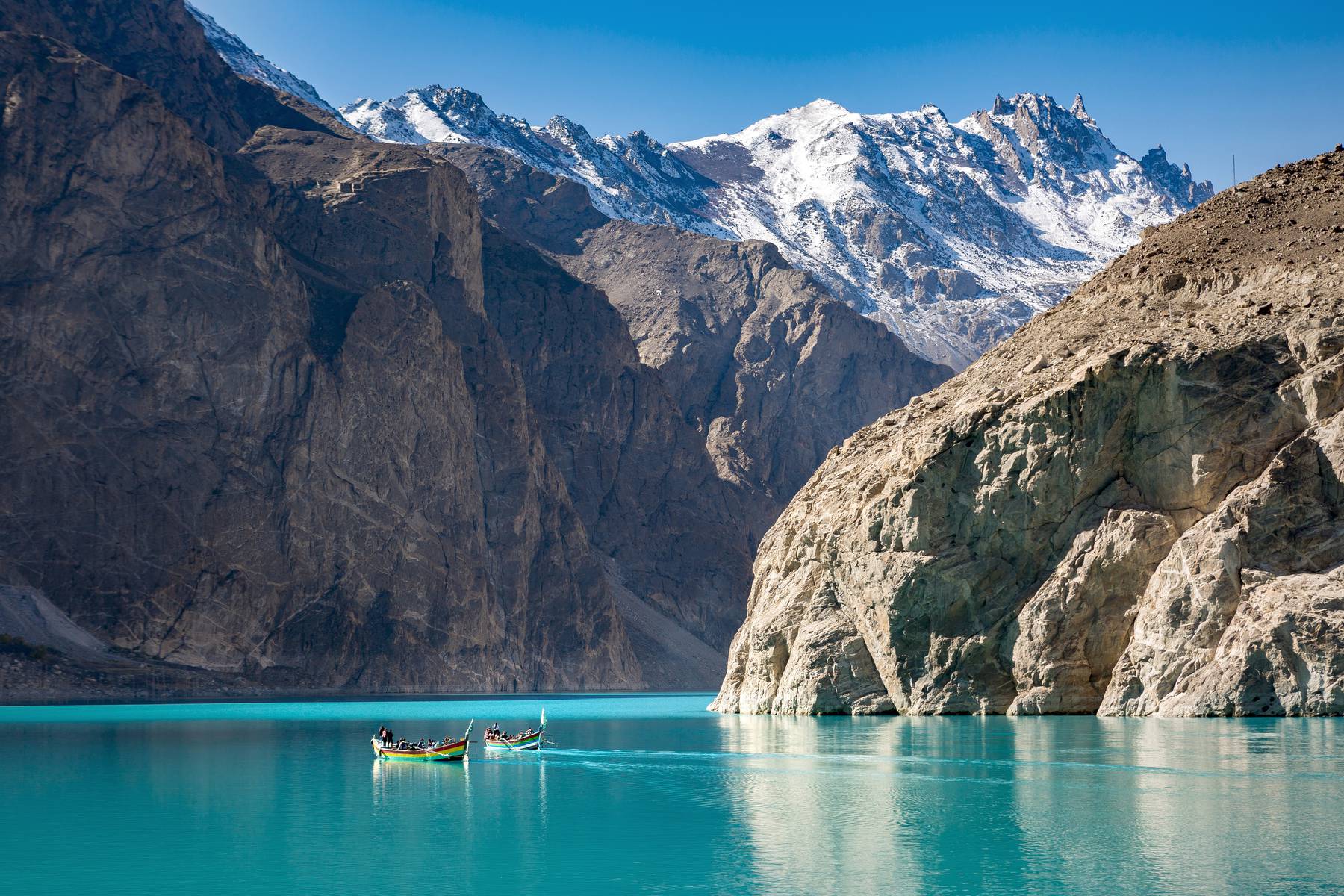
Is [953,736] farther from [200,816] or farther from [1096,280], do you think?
[1096,280]

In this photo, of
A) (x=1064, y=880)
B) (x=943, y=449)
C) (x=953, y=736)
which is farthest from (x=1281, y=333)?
(x=1064, y=880)

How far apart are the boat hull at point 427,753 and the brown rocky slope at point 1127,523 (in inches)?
1066

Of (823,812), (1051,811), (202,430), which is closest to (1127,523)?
(1051,811)

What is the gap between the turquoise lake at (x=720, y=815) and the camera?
106ft

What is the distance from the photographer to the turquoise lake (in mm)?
32438

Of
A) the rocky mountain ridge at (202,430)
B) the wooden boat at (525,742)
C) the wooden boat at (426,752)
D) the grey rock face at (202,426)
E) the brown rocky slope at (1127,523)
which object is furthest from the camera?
the grey rock face at (202,426)

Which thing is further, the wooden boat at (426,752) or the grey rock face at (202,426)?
the grey rock face at (202,426)

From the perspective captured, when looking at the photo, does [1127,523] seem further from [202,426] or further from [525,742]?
[202,426]

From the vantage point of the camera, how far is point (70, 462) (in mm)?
156375

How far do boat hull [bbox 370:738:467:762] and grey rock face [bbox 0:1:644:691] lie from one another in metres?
96.2

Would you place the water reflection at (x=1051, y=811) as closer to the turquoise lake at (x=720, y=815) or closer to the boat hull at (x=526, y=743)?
the turquoise lake at (x=720, y=815)

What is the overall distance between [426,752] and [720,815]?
73.5 feet

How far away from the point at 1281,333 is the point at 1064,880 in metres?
53.5

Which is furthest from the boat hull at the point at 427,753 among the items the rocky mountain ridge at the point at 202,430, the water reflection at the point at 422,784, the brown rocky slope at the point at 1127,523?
the rocky mountain ridge at the point at 202,430
